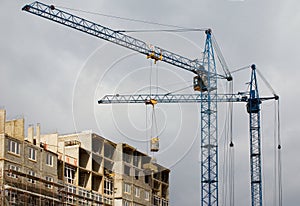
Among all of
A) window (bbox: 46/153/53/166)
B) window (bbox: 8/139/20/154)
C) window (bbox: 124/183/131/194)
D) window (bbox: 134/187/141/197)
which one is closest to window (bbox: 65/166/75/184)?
window (bbox: 46/153/53/166)

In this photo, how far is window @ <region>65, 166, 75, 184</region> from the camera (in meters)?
103

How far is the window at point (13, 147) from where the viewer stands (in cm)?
8575

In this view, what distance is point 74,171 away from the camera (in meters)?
105

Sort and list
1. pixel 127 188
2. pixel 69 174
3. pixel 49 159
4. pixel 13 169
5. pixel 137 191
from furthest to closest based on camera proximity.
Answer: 1. pixel 137 191
2. pixel 127 188
3. pixel 69 174
4. pixel 49 159
5. pixel 13 169

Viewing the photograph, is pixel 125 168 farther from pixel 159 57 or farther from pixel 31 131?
pixel 31 131

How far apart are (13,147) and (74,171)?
2043 cm

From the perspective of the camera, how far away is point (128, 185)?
12256 centimetres

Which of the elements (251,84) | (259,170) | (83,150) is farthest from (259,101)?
(83,150)

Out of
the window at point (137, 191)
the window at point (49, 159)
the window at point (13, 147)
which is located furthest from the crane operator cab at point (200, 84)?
the window at point (13, 147)

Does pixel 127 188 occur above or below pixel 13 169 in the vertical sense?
above

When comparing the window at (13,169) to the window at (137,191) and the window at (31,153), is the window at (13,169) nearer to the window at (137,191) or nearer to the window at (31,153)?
the window at (31,153)

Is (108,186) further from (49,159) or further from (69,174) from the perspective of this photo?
(49,159)

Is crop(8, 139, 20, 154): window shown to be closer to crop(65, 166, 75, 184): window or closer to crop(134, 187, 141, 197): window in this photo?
crop(65, 166, 75, 184): window

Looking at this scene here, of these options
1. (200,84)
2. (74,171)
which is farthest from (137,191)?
(200,84)
